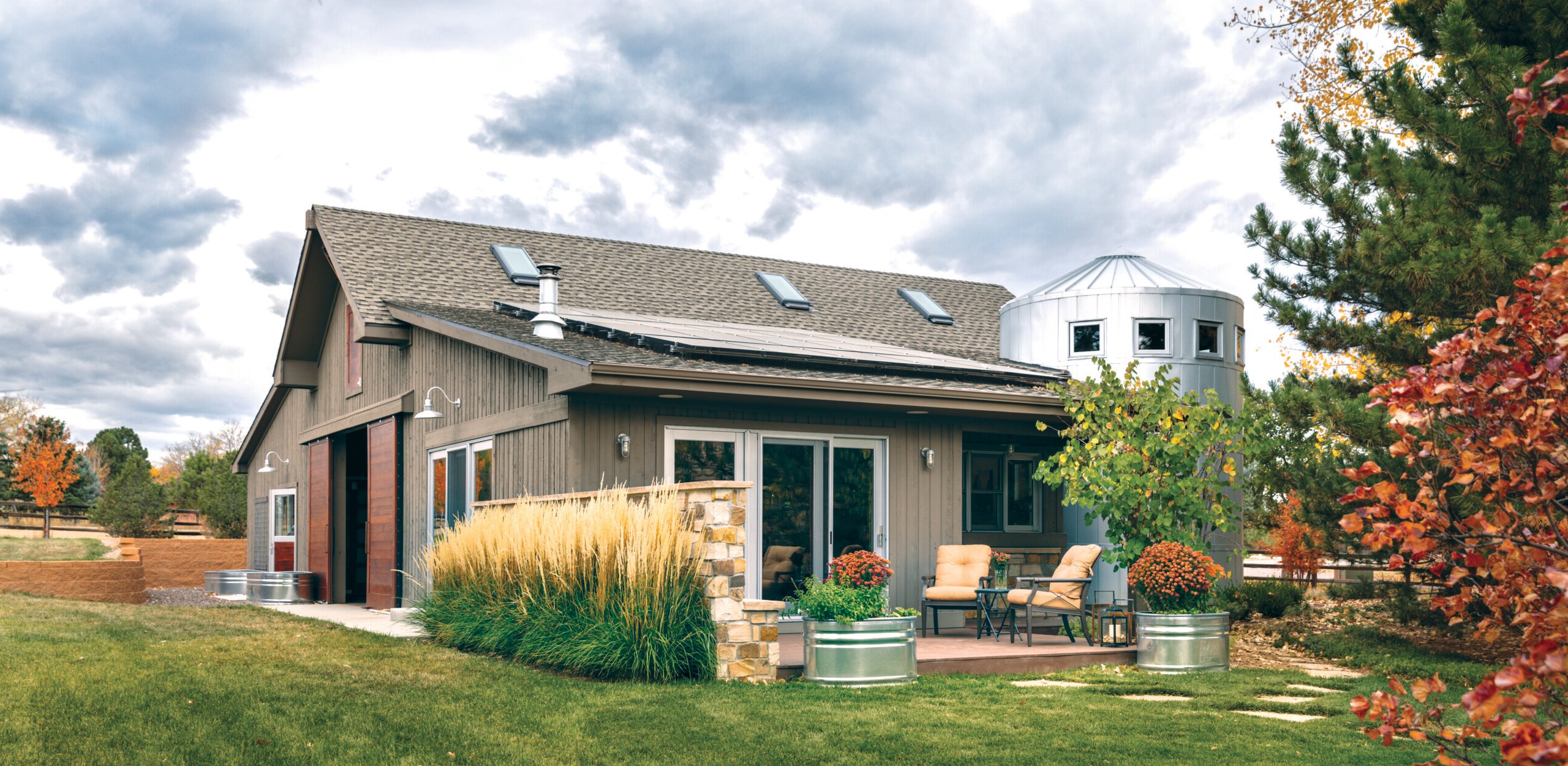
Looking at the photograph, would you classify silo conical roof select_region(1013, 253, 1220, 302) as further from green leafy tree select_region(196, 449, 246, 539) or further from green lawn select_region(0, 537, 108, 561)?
green leafy tree select_region(196, 449, 246, 539)

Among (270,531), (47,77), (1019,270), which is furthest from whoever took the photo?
(1019,270)

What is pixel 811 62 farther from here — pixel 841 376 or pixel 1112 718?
pixel 1112 718

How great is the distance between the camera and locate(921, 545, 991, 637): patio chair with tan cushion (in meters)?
10.1

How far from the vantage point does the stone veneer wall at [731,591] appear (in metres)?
7.28

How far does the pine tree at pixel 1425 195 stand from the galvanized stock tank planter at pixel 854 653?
15.1 feet

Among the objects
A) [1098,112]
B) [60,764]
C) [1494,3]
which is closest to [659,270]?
[1098,112]

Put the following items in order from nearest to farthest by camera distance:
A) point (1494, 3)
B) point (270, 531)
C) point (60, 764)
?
point (60, 764) < point (1494, 3) < point (270, 531)

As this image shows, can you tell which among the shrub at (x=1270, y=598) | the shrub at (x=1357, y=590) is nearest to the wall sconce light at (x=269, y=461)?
the shrub at (x=1270, y=598)

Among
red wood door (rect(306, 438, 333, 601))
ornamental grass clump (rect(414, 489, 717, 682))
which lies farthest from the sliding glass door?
red wood door (rect(306, 438, 333, 601))

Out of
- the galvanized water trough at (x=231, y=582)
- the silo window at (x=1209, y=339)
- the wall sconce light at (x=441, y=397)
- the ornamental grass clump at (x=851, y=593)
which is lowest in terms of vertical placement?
the galvanized water trough at (x=231, y=582)

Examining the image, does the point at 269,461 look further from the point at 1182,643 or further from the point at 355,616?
the point at 1182,643

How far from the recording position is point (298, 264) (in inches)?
617

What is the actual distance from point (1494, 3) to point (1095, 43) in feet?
18.4

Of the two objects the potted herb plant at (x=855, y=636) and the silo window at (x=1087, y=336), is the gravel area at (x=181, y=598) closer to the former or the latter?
the potted herb plant at (x=855, y=636)
